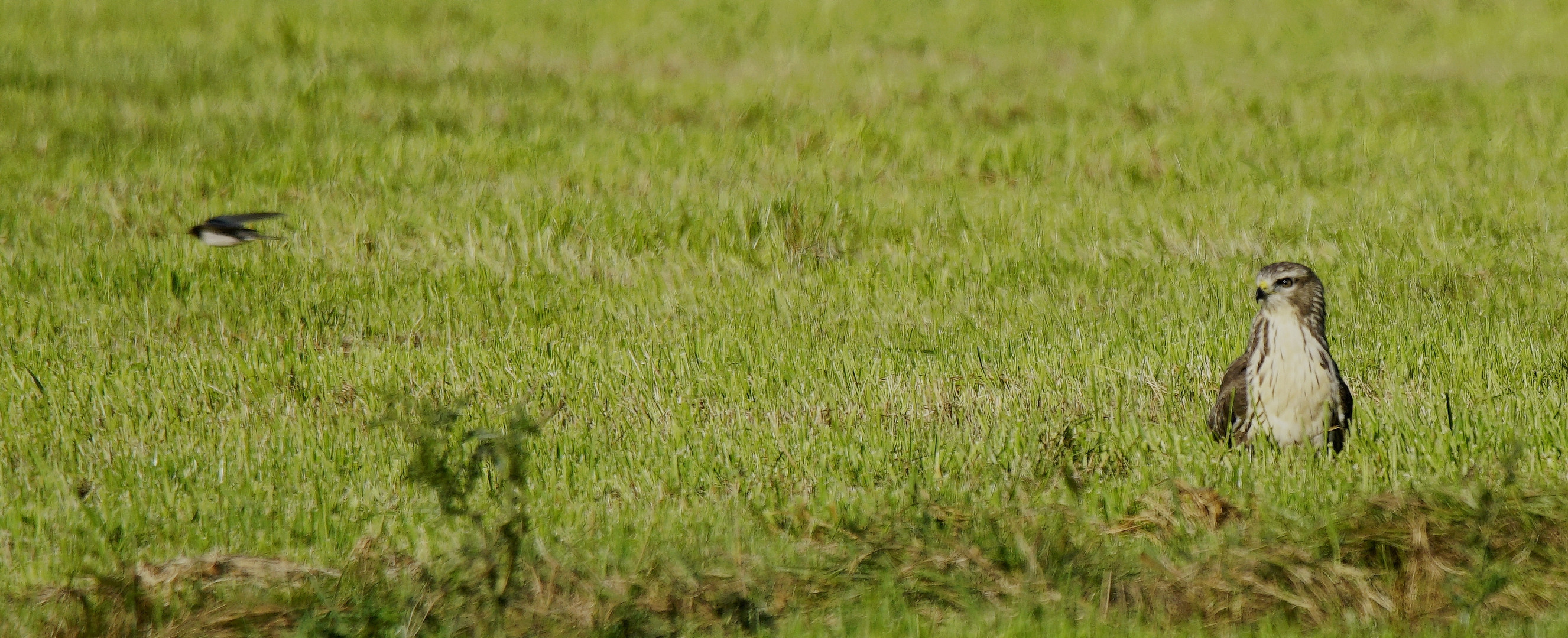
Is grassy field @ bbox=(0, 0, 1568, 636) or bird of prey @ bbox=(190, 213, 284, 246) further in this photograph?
bird of prey @ bbox=(190, 213, 284, 246)

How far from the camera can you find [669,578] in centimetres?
454

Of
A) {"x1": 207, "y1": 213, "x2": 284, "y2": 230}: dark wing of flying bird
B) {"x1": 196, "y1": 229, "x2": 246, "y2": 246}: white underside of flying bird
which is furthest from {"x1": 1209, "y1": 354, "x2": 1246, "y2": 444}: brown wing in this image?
{"x1": 196, "y1": 229, "x2": 246, "y2": 246}: white underside of flying bird

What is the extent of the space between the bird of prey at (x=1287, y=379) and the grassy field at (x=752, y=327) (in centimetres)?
16

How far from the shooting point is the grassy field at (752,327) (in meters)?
4.56

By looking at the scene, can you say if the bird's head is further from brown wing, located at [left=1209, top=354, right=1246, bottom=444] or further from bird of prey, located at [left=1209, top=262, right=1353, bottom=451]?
brown wing, located at [left=1209, top=354, right=1246, bottom=444]

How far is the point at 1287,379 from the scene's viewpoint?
19.1 feet

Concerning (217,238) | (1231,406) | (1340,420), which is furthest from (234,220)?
(1340,420)

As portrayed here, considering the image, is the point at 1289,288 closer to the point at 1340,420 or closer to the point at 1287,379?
the point at 1287,379

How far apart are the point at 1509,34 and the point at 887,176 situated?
10.8 m

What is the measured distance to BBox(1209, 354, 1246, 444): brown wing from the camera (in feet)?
19.7

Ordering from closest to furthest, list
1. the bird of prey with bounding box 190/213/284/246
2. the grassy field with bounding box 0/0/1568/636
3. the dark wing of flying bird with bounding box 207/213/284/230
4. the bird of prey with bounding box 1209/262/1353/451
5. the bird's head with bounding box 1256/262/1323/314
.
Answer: the grassy field with bounding box 0/0/1568/636 < the bird of prey with bounding box 1209/262/1353/451 < the bird's head with bounding box 1256/262/1323/314 < the dark wing of flying bird with bounding box 207/213/284/230 < the bird of prey with bounding box 190/213/284/246

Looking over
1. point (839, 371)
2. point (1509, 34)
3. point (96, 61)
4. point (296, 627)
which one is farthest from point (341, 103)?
point (1509, 34)

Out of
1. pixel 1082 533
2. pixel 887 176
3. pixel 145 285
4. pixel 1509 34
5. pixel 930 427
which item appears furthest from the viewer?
pixel 1509 34

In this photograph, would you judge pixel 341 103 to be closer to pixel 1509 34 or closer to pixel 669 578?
pixel 669 578
